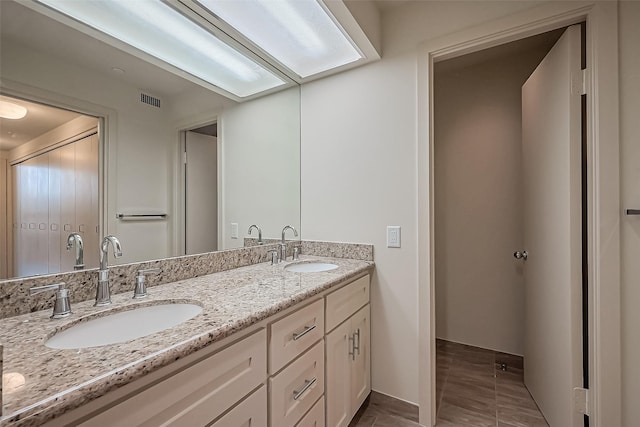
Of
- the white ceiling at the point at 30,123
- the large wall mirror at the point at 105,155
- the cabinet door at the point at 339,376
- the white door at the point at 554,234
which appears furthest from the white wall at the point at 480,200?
the white ceiling at the point at 30,123

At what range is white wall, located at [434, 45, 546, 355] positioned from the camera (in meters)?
2.32

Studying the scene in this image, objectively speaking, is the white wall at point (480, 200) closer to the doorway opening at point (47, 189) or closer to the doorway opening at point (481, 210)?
the doorway opening at point (481, 210)

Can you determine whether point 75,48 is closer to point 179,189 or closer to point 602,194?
point 179,189

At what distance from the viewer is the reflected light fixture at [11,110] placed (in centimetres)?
86

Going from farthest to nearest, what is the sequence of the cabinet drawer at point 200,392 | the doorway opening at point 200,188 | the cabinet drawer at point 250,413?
the doorway opening at point 200,188, the cabinet drawer at point 250,413, the cabinet drawer at point 200,392

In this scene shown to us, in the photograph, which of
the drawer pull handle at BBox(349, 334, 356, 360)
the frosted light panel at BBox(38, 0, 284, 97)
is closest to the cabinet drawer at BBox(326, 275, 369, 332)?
the drawer pull handle at BBox(349, 334, 356, 360)

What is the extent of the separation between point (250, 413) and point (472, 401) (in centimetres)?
164

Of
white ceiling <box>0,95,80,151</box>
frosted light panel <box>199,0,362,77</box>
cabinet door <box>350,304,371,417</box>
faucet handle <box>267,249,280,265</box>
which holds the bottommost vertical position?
cabinet door <box>350,304,371,417</box>

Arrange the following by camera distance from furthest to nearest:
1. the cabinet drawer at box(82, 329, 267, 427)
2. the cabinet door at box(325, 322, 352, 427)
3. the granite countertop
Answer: the cabinet door at box(325, 322, 352, 427), the cabinet drawer at box(82, 329, 267, 427), the granite countertop

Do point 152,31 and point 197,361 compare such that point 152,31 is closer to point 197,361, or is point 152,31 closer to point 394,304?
point 197,361

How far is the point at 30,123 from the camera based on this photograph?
925 millimetres

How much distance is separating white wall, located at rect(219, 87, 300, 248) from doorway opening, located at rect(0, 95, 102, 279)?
0.66m

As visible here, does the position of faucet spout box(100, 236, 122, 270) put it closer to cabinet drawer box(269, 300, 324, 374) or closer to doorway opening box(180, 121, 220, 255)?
doorway opening box(180, 121, 220, 255)

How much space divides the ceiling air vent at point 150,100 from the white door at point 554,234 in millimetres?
1966
